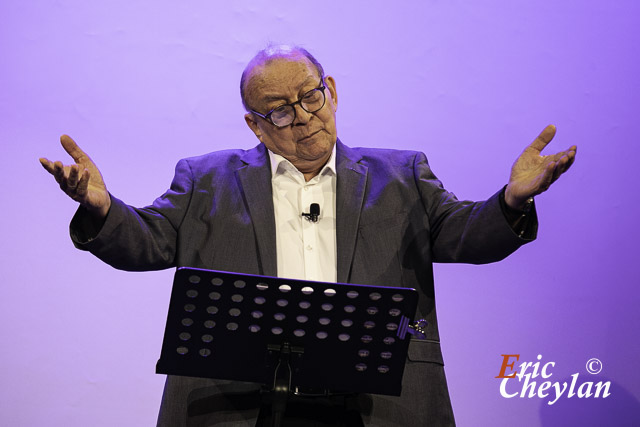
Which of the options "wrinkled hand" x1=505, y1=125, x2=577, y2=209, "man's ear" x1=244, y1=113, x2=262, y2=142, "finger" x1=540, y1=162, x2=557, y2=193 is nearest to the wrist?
"wrinkled hand" x1=505, y1=125, x2=577, y2=209

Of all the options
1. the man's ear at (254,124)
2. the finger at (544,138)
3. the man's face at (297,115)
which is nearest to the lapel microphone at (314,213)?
the man's face at (297,115)

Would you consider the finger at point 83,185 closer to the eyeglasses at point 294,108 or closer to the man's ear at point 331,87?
the eyeglasses at point 294,108

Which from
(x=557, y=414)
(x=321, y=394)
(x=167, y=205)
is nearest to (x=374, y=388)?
(x=321, y=394)

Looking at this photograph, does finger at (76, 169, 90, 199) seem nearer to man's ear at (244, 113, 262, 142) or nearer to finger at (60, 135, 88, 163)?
finger at (60, 135, 88, 163)

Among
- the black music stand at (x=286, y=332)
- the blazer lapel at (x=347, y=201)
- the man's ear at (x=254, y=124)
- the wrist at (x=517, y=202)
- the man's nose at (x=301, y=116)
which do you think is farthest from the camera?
the man's ear at (x=254, y=124)

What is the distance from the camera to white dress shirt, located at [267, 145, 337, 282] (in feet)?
7.47

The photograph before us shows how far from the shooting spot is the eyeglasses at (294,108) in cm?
252

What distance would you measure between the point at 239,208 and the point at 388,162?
620 millimetres

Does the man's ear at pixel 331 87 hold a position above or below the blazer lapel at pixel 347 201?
above

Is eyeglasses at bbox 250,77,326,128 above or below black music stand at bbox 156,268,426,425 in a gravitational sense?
above

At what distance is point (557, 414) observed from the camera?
3102 mm

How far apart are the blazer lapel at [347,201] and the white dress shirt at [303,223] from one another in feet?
0.20

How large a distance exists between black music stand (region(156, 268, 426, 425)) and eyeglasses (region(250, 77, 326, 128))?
40.1 inches

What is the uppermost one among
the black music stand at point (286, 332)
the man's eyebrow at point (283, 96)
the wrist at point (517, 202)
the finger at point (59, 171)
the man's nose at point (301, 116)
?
→ the man's eyebrow at point (283, 96)
